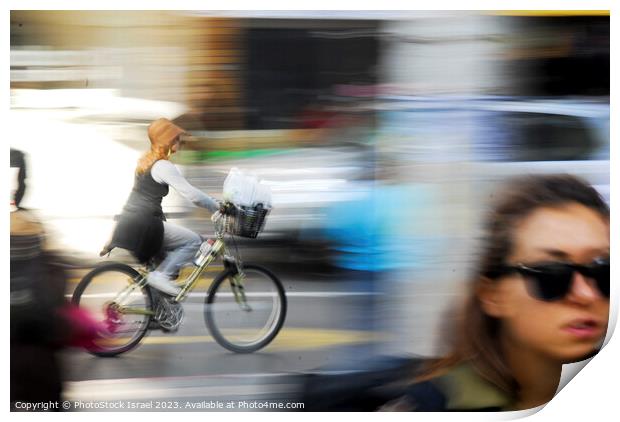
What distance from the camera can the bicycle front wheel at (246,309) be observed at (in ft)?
11.2

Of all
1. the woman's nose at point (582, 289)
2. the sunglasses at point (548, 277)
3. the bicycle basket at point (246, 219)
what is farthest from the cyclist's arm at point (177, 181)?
the woman's nose at point (582, 289)

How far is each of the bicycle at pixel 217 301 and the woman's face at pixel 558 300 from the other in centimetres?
95

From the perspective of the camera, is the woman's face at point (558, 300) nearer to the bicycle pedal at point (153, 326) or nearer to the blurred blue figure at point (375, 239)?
the blurred blue figure at point (375, 239)

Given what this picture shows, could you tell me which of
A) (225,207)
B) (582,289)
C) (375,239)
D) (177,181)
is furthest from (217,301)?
(582,289)

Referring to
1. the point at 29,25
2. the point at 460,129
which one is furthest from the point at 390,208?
the point at 29,25

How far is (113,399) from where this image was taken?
135 inches

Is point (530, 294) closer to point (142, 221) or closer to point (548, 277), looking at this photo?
point (548, 277)

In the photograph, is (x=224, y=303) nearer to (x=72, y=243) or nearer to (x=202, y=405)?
(x=202, y=405)

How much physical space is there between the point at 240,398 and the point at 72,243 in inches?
37.8

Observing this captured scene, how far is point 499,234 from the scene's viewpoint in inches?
134

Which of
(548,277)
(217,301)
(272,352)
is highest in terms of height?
(548,277)

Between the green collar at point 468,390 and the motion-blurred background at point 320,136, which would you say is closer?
the motion-blurred background at point 320,136

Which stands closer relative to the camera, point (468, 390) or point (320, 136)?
point (320, 136)

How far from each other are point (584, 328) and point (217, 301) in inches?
60.9
